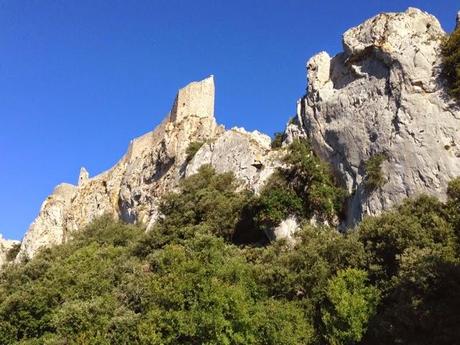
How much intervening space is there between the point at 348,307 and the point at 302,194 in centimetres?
1115

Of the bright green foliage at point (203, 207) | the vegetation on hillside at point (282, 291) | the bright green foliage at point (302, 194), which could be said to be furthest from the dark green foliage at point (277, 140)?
the vegetation on hillside at point (282, 291)

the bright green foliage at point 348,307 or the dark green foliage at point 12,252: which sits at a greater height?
the dark green foliage at point 12,252

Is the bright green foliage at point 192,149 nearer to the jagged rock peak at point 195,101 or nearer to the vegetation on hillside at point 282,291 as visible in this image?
the jagged rock peak at point 195,101

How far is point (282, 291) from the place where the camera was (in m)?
21.1

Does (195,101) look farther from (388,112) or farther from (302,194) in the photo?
(388,112)

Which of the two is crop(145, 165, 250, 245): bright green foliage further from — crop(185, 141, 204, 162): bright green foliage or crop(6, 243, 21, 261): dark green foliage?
crop(6, 243, 21, 261): dark green foliage

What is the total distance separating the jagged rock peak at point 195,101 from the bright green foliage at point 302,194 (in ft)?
77.8

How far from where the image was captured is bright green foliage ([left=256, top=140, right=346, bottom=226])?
2764 cm

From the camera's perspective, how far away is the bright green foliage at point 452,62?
24875 mm

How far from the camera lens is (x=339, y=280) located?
19.2m

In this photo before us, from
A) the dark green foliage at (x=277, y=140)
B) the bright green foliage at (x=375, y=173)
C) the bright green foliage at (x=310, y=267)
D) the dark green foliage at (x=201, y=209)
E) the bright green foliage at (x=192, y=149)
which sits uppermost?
the bright green foliage at (x=192, y=149)

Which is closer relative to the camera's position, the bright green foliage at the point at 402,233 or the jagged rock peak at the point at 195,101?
the bright green foliage at the point at 402,233

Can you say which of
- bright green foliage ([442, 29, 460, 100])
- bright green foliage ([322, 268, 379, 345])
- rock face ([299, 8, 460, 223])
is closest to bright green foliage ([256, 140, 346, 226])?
rock face ([299, 8, 460, 223])

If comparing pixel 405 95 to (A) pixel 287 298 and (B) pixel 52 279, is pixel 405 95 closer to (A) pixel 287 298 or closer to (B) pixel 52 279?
(A) pixel 287 298
